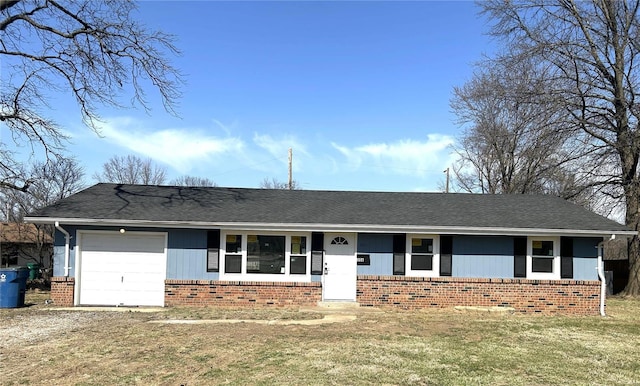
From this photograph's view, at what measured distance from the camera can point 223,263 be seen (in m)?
13.7

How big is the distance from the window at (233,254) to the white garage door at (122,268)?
70.9 inches

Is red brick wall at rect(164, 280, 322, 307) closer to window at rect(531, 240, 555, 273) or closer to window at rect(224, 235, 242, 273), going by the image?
window at rect(224, 235, 242, 273)

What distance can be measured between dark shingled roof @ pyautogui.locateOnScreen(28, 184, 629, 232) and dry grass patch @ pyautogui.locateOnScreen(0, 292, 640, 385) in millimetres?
2761

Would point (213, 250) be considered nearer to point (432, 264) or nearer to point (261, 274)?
point (261, 274)

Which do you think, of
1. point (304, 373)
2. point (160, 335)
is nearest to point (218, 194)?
point (160, 335)

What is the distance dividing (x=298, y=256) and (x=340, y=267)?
130cm

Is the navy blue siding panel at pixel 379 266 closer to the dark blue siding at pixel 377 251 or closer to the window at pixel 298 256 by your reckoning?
the dark blue siding at pixel 377 251

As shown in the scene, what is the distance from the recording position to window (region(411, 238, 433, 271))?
13789 mm

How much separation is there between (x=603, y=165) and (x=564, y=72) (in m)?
4.02

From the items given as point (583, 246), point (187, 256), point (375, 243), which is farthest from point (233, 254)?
point (583, 246)

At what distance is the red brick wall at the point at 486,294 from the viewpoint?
13.5m

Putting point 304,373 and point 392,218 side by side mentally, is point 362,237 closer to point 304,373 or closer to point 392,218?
point 392,218

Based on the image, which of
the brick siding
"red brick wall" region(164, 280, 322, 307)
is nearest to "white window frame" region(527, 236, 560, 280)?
the brick siding

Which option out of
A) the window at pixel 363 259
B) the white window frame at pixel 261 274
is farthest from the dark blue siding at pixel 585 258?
the white window frame at pixel 261 274
